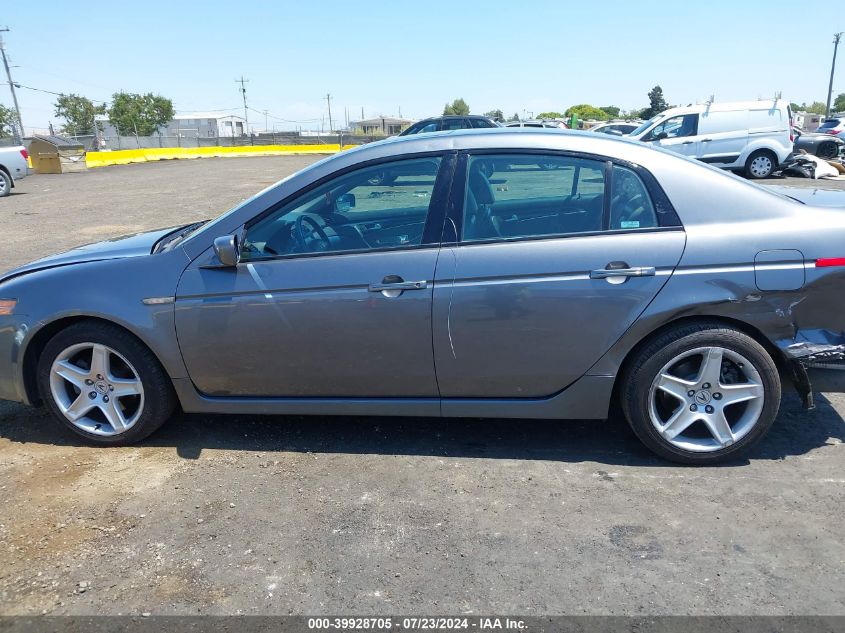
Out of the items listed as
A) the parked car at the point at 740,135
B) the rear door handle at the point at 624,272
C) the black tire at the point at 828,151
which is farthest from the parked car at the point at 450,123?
the rear door handle at the point at 624,272

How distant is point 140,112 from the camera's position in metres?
91.1

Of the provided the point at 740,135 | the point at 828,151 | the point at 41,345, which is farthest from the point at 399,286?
the point at 828,151

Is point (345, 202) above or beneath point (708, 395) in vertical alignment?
above

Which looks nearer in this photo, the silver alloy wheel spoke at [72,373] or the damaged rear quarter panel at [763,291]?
the damaged rear quarter panel at [763,291]

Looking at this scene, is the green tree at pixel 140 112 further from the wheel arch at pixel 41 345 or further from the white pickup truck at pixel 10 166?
the wheel arch at pixel 41 345

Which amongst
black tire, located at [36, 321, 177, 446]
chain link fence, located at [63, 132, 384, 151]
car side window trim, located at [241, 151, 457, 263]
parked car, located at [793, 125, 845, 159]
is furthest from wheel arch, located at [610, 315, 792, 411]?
chain link fence, located at [63, 132, 384, 151]

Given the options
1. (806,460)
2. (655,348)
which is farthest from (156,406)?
(806,460)

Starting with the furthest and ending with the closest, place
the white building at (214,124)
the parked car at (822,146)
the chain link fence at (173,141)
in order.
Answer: the white building at (214,124), the chain link fence at (173,141), the parked car at (822,146)

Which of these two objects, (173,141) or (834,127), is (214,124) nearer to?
(173,141)

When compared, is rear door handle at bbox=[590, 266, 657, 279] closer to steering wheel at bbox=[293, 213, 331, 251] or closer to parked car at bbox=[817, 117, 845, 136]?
steering wheel at bbox=[293, 213, 331, 251]

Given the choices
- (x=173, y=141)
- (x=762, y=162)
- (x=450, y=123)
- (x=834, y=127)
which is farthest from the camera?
→ (x=173, y=141)

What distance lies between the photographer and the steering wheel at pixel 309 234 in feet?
11.1

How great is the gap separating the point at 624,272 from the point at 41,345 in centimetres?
326

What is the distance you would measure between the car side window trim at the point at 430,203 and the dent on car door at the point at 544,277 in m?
0.06
